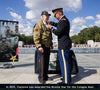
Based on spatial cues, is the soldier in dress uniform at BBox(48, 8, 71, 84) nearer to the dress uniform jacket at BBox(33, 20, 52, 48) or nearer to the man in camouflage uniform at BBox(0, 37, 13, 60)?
the dress uniform jacket at BBox(33, 20, 52, 48)

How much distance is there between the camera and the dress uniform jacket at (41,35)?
8.04 ft

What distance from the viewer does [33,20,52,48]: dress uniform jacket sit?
8.04 ft

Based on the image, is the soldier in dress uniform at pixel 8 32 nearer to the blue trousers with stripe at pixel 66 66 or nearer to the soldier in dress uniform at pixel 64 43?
the soldier in dress uniform at pixel 64 43

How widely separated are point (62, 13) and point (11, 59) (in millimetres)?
2838

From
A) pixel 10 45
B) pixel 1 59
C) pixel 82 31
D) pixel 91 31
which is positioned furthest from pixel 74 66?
pixel 82 31

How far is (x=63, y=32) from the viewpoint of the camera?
2.36 m

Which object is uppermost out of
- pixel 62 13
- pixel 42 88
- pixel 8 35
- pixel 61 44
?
pixel 62 13

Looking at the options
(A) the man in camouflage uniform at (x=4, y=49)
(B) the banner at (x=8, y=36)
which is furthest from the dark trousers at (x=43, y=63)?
(A) the man in camouflage uniform at (x=4, y=49)

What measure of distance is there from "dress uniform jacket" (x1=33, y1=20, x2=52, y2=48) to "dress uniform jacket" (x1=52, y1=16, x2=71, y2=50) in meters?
0.32

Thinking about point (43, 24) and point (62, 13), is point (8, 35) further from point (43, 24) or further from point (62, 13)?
point (62, 13)

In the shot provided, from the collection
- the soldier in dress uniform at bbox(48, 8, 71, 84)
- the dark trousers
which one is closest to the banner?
the dark trousers

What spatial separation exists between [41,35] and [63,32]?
22.2 inches

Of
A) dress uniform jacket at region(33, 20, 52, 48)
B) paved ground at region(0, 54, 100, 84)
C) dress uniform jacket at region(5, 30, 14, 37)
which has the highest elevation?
dress uniform jacket at region(5, 30, 14, 37)

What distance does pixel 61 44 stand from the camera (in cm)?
240
